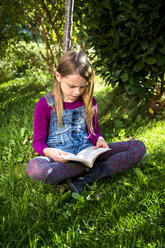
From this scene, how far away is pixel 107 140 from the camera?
2846 mm

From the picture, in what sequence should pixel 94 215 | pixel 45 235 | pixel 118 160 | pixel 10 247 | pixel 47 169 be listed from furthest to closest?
1. pixel 118 160
2. pixel 47 169
3. pixel 94 215
4. pixel 45 235
5. pixel 10 247

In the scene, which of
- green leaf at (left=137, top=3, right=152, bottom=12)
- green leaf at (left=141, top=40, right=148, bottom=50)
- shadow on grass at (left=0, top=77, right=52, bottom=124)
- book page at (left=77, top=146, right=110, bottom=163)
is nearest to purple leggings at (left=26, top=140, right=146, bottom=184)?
book page at (left=77, top=146, right=110, bottom=163)

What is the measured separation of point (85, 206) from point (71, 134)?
2.33 feet

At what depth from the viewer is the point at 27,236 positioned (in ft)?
4.88

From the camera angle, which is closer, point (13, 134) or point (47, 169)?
point (47, 169)

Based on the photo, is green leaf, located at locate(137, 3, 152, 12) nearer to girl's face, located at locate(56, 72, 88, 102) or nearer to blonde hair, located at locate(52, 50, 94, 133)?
blonde hair, located at locate(52, 50, 94, 133)

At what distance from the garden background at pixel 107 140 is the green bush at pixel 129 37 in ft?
0.03

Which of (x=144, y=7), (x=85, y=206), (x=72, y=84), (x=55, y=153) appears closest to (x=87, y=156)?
(x=55, y=153)

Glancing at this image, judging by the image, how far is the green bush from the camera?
2.46m

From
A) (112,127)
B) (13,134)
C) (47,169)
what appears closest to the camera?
(47,169)

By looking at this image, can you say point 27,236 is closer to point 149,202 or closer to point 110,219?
point 110,219

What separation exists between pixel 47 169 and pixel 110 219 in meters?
0.66

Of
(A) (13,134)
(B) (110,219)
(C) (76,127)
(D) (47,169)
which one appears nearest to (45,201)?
(D) (47,169)

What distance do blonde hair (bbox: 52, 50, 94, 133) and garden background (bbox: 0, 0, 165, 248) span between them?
2.28 feet
